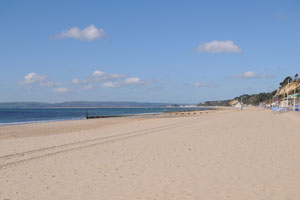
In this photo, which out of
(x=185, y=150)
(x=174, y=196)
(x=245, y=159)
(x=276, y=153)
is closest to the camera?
(x=174, y=196)

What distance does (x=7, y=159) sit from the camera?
35.7 feet

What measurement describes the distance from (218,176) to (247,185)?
0.92 m

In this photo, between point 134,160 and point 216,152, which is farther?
point 216,152

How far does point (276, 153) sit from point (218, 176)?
13.6ft

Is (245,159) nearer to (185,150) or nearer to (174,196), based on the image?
(185,150)

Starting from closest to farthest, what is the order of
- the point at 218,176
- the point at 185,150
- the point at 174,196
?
the point at 174,196 < the point at 218,176 < the point at 185,150

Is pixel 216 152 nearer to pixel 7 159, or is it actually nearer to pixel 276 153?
pixel 276 153

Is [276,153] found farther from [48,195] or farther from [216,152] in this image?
[48,195]

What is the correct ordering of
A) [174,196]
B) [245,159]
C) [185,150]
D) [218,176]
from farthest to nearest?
[185,150] → [245,159] → [218,176] → [174,196]

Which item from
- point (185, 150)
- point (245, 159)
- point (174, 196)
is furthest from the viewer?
point (185, 150)

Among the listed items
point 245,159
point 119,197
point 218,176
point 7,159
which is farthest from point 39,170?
point 245,159

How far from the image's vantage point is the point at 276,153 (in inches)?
412

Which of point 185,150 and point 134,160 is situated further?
point 185,150

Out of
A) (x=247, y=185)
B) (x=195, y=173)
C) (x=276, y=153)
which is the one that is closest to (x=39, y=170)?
(x=195, y=173)
